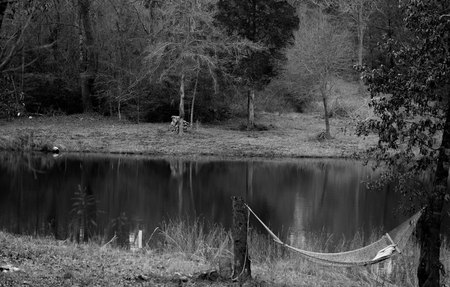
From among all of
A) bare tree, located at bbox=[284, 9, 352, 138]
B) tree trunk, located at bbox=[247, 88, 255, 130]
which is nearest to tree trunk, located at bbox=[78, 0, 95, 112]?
tree trunk, located at bbox=[247, 88, 255, 130]

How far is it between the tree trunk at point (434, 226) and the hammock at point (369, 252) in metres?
0.36

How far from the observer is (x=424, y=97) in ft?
26.6

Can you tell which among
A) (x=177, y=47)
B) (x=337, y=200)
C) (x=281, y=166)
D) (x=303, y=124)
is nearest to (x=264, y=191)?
(x=337, y=200)

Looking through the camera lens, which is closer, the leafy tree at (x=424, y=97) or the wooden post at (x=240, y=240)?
the leafy tree at (x=424, y=97)

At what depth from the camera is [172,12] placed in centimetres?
3328

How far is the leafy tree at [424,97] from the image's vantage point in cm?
782

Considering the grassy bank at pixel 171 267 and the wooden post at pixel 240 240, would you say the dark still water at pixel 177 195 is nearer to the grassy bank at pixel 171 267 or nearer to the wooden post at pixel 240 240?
the grassy bank at pixel 171 267

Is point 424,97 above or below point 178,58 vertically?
below

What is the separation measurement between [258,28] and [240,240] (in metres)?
33.9

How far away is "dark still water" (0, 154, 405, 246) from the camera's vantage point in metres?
16.2

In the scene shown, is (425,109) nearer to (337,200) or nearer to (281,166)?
(337,200)

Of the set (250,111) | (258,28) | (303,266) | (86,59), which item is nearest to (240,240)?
(303,266)

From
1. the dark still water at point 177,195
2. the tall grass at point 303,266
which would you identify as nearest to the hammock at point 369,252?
the tall grass at point 303,266

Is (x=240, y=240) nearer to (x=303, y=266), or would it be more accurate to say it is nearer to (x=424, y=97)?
(x=303, y=266)
